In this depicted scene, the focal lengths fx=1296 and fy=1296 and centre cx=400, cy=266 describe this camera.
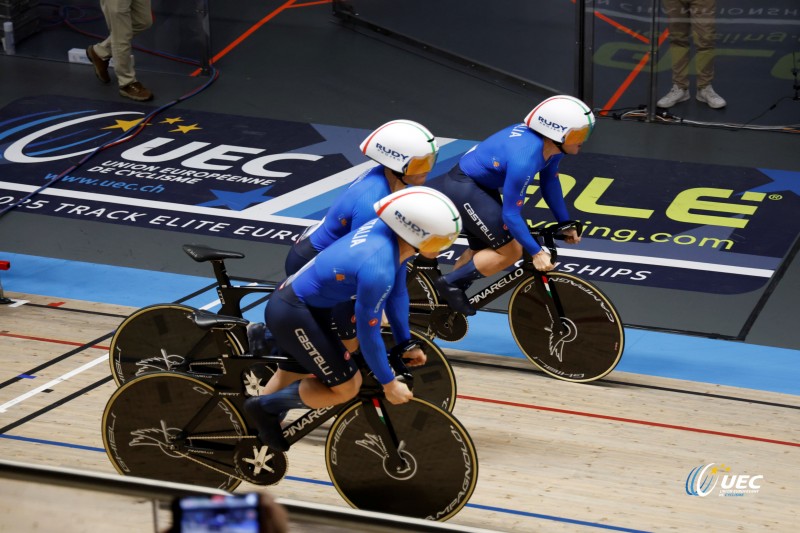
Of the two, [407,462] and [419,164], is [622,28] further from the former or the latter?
[407,462]

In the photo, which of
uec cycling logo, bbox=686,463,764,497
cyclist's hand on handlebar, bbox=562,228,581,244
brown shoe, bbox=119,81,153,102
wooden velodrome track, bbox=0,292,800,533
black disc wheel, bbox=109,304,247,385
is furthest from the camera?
brown shoe, bbox=119,81,153,102

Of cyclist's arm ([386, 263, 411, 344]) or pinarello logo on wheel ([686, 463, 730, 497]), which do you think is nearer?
cyclist's arm ([386, 263, 411, 344])

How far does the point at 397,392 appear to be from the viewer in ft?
19.1

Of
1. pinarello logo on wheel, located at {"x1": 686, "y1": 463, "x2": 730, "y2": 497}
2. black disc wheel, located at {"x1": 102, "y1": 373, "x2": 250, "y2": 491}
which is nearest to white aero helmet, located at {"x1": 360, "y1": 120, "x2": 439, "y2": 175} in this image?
black disc wheel, located at {"x1": 102, "y1": 373, "x2": 250, "y2": 491}

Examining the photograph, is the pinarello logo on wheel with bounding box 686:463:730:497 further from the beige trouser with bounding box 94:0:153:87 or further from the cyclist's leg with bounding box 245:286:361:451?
the beige trouser with bounding box 94:0:153:87

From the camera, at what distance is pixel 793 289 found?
9.66 metres

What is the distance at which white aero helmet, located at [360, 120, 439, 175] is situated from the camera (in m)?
6.86

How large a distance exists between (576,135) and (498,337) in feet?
6.42

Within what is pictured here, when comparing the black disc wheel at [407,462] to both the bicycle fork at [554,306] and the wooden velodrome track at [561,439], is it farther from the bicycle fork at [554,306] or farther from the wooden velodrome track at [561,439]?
the bicycle fork at [554,306]

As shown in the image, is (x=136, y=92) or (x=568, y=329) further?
(x=136, y=92)

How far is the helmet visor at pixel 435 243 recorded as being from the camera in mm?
5648

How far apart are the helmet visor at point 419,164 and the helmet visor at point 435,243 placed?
124cm

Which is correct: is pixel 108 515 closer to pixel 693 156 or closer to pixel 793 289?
pixel 793 289

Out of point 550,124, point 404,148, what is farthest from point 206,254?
point 550,124
